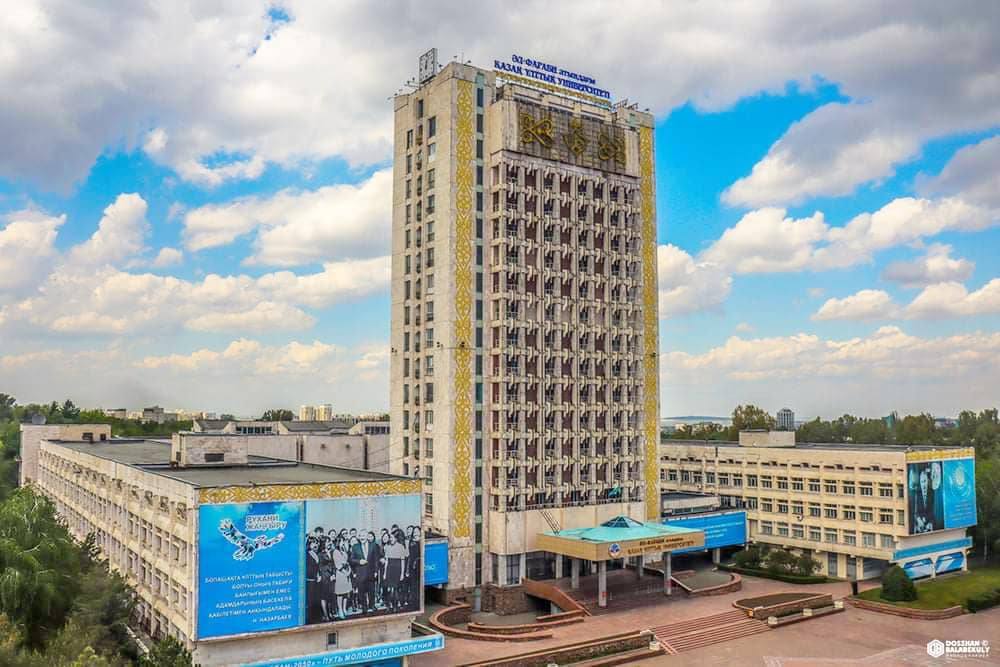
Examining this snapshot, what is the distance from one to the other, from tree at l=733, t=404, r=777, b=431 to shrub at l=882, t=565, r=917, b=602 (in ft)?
226

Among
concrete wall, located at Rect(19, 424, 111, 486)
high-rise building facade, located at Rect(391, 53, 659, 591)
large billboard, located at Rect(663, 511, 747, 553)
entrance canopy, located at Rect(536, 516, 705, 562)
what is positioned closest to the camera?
entrance canopy, located at Rect(536, 516, 705, 562)

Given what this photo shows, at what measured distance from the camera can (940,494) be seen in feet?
268

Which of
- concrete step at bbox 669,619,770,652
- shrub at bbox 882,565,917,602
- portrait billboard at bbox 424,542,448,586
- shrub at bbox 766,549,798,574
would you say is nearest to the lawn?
shrub at bbox 882,565,917,602

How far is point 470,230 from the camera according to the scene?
71250 millimetres

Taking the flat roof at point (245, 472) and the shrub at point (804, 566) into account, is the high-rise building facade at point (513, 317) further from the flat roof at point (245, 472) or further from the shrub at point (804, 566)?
the shrub at point (804, 566)

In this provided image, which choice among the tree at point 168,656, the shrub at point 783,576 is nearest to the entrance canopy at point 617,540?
the shrub at point 783,576

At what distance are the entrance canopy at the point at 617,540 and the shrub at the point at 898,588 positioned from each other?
1631cm

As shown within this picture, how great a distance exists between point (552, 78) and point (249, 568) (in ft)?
169

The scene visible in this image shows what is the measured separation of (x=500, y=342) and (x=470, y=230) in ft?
32.6

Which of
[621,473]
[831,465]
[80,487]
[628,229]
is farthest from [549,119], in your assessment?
[80,487]

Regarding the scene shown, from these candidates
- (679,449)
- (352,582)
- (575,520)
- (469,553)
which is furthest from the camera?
(679,449)

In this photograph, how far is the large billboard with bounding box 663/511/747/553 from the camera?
81.8 metres

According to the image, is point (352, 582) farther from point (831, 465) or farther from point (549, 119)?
point (831, 465)

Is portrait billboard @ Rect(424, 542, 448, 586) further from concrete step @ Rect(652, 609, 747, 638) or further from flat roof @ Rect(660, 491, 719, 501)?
flat roof @ Rect(660, 491, 719, 501)
